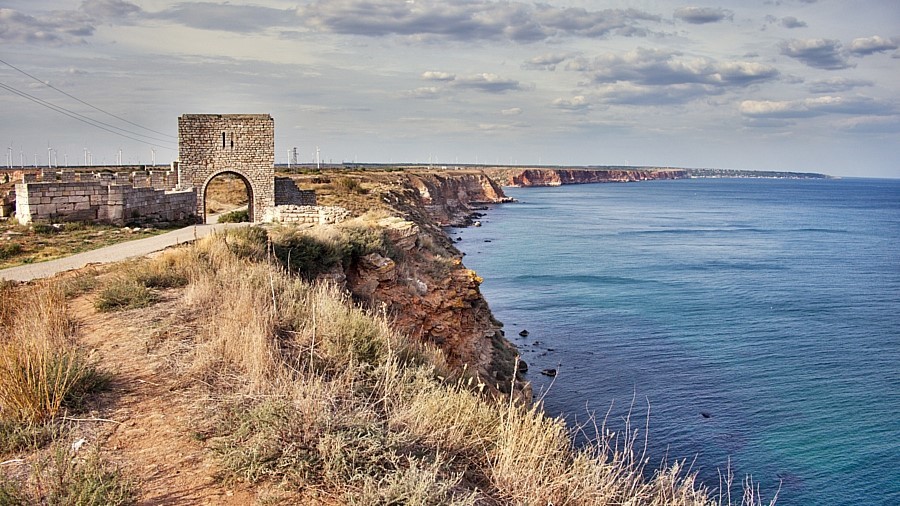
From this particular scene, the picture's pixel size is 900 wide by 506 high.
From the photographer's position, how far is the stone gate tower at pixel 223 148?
26.0 m

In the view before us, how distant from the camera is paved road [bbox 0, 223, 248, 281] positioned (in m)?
11.2

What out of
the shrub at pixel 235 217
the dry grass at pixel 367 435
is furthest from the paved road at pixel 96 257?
the shrub at pixel 235 217

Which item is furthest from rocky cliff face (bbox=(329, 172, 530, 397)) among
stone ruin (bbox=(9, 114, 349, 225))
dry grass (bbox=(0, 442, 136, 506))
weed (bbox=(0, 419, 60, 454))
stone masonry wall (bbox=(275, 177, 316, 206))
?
dry grass (bbox=(0, 442, 136, 506))

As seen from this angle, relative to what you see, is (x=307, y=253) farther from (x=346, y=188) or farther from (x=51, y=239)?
(x=346, y=188)

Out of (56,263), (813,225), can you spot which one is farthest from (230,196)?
(813,225)

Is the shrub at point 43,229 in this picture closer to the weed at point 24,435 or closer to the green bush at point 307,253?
the green bush at point 307,253

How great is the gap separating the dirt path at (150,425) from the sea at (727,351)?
4.68m

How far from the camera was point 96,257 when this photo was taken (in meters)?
13.1

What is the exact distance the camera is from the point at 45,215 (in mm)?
17578

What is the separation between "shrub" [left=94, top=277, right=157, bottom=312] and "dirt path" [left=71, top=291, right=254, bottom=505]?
2.38ft

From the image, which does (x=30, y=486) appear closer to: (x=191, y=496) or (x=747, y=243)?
(x=191, y=496)

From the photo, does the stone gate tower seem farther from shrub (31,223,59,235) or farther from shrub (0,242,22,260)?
shrub (0,242,22,260)

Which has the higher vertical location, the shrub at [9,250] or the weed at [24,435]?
the shrub at [9,250]

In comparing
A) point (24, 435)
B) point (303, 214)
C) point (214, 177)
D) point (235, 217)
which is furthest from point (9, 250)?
point (235, 217)
